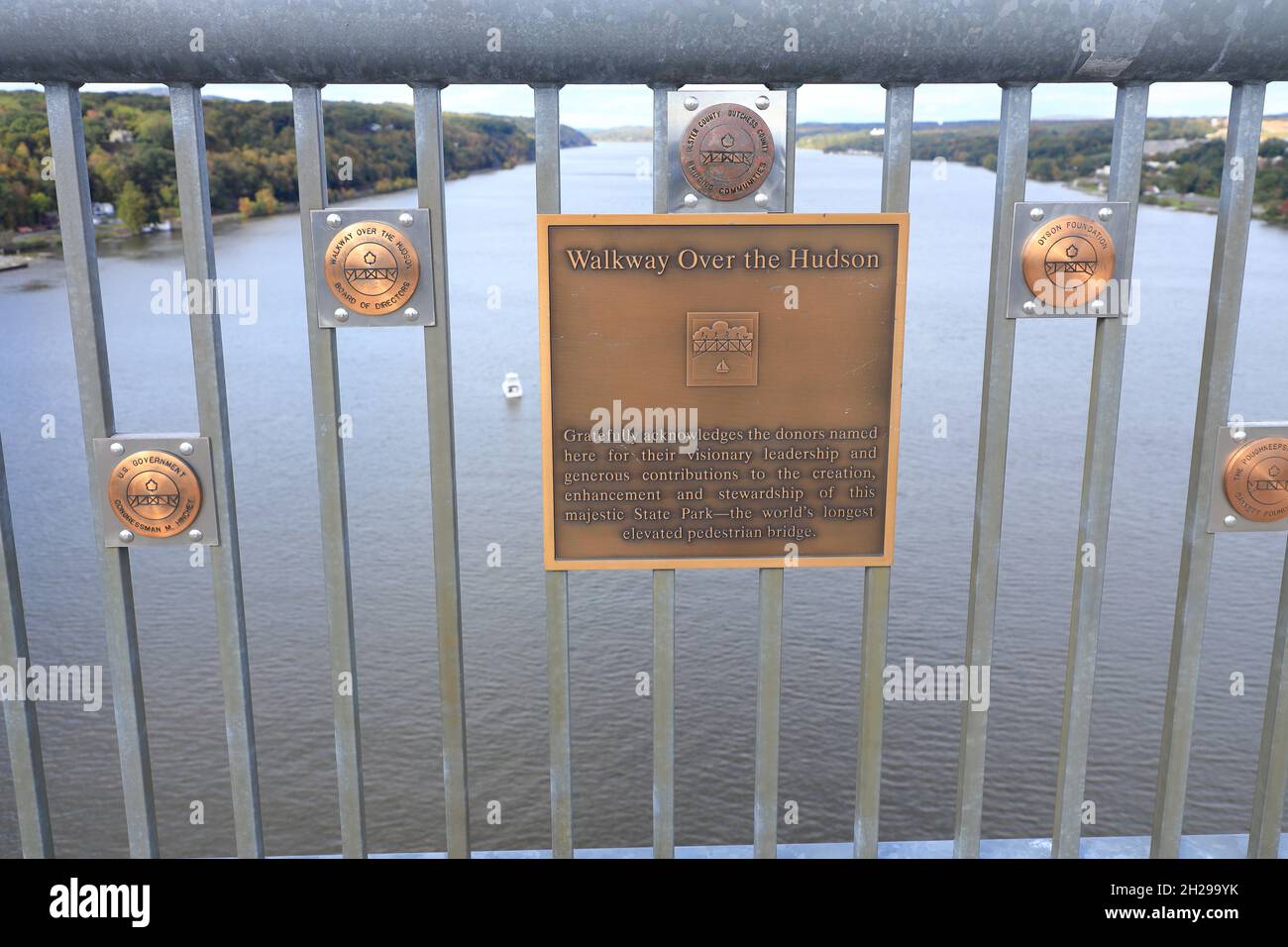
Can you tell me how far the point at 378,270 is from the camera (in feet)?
9.84

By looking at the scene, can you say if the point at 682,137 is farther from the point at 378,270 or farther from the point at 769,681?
the point at 769,681

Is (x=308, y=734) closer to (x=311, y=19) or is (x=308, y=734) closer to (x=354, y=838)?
(x=354, y=838)

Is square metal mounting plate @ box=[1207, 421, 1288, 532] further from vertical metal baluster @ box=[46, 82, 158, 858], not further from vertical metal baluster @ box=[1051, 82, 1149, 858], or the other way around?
vertical metal baluster @ box=[46, 82, 158, 858]

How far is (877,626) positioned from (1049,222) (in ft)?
4.24

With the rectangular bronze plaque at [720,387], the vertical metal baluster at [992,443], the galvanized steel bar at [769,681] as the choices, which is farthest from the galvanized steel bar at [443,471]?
the vertical metal baluster at [992,443]

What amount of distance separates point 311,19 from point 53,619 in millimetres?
15544

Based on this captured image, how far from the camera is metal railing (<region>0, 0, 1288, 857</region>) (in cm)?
285

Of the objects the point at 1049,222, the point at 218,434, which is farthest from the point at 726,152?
the point at 218,434

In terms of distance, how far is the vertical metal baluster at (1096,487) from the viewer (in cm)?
305

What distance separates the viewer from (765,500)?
333 cm

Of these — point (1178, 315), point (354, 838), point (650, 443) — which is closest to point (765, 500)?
point (650, 443)

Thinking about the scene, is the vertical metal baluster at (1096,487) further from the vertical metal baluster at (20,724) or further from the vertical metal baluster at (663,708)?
the vertical metal baluster at (20,724)

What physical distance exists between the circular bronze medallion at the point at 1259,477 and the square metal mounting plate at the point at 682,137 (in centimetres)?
160

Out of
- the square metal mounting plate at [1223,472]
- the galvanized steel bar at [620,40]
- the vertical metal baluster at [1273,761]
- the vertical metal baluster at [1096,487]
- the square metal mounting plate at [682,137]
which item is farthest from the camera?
the vertical metal baluster at [1273,761]
